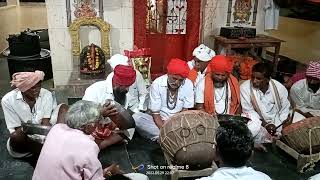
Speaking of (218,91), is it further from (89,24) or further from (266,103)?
(89,24)

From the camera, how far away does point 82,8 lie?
5.55 m

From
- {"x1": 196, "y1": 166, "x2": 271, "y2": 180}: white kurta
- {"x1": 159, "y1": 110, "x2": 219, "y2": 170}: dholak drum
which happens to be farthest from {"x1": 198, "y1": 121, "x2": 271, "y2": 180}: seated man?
{"x1": 159, "y1": 110, "x2": 219, "y2": 170}: dholak drum

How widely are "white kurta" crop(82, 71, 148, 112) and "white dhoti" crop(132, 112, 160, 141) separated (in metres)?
0.13

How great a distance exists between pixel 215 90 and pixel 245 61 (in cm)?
189

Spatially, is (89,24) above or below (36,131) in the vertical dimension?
above

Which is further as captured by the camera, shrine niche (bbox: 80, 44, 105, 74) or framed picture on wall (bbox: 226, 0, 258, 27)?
framed picture on wall (bbox: 226, 0, 258, 27)

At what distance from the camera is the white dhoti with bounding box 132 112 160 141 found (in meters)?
3.99

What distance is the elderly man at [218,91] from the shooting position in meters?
3.94

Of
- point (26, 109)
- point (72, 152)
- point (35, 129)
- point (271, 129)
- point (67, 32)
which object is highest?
point (67, 32)

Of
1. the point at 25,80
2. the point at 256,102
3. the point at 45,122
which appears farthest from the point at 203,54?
the point at 25,80

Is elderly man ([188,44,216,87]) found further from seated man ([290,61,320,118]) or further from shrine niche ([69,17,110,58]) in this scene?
shrine niche ([69,17,110,58])

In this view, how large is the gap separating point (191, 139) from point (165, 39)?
12.0ft

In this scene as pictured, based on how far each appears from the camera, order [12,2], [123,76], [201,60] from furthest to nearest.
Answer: [12,2], [201,60], [123,76]

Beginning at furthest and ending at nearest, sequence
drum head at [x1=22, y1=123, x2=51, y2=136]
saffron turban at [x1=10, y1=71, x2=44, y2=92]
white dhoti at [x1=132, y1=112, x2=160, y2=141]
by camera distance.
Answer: white dhoti at [x1=132, y1=112, x2=160, y2=141]
saffron turban at [x1=10, y1=71, x2=44, y2=92]
drum head at [x1=22, y1=123, x2=51, y2=136]
